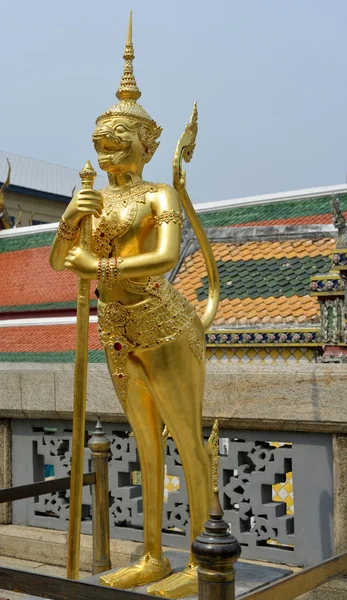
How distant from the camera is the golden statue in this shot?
2.83 m

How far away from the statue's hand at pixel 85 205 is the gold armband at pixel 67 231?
0.04 m

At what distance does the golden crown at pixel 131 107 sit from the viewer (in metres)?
2.94

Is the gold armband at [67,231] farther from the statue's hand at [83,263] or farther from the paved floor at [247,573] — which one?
the paved floor at [247,573]

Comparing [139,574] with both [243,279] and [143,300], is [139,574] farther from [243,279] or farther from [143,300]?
[243,279]

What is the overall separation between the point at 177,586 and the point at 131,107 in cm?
166

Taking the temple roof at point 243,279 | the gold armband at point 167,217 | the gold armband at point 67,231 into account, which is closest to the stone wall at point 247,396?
the gold armband at point 167,217

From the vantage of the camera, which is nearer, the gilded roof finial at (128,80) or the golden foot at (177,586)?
the golden foot at (177,586)

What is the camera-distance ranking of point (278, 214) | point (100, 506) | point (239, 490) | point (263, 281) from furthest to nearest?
point (278, 214) → point (263, 281) → point (239, 490) → point (100, 506)

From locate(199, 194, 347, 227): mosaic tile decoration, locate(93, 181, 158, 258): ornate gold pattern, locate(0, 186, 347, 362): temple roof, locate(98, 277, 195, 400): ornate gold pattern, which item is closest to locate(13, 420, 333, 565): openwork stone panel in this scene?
locate(98, 277, 195, 400): ornate gold pattern

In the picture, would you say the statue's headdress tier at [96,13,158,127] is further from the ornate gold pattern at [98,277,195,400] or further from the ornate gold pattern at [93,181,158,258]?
the ornate gold pattern at [98,277,195,400]

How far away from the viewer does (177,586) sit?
9.49ft

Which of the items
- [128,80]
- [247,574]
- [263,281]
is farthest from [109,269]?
[263,281]

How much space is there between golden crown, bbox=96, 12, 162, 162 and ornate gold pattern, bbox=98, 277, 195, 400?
19.9 inches

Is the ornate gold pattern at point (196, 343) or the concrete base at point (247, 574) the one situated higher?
the ornate gold pattern at point (196, 343)
